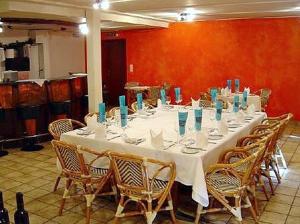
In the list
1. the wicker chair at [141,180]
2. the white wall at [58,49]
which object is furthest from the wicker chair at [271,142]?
the white wall at [58,49]

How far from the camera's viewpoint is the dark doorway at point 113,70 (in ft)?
36.8

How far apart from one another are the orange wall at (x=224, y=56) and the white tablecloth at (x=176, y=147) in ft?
13.3

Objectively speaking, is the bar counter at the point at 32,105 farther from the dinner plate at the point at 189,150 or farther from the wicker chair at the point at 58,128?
the dinner plate at the point at 189,150

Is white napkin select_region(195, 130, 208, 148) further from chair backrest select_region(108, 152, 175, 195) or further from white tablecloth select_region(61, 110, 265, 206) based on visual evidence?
chair backrest select_region(108, 152, 175, 195)

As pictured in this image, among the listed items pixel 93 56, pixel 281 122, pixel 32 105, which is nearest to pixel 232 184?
pixel 281 122

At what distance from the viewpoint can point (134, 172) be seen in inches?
119

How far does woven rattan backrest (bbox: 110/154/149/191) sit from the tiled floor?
2.05ft

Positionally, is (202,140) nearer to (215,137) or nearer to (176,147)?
(176,147)

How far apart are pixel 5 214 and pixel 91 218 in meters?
2.24

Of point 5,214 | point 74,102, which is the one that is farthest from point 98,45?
point 5,214

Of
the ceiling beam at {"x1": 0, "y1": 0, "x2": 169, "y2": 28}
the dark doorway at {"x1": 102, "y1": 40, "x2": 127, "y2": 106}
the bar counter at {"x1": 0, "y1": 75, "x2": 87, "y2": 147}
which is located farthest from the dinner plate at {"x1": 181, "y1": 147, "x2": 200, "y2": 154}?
the dark doorway at {"x1": 102, "y1": 40, "x2": 127, "y2": 106}

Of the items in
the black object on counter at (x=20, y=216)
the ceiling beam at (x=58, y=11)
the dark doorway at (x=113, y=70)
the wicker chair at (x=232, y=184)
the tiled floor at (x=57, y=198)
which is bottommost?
the tiled floor at (x=57, y=198)

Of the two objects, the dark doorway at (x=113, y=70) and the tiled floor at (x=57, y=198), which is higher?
the dark doorway at (x=113, y=70)

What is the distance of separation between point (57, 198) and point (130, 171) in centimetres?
150
